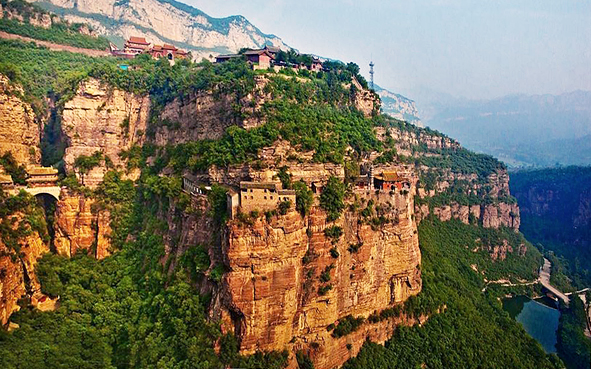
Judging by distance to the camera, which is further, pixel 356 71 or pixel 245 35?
pixel 245 35

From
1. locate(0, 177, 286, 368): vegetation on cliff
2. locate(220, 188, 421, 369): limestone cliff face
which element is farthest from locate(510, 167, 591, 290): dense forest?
locate(0, 177, 286, 368): vegetation on cliff

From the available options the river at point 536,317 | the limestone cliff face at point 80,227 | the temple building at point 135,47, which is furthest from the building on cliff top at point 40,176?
the river at point 536,317

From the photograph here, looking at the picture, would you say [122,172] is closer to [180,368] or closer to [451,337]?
[180,368]

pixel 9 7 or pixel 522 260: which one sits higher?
pixel 9 7

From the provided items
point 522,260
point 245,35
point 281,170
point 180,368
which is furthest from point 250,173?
point 245,35

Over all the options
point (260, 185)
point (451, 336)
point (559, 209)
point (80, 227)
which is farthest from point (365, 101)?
point (559, 209)
